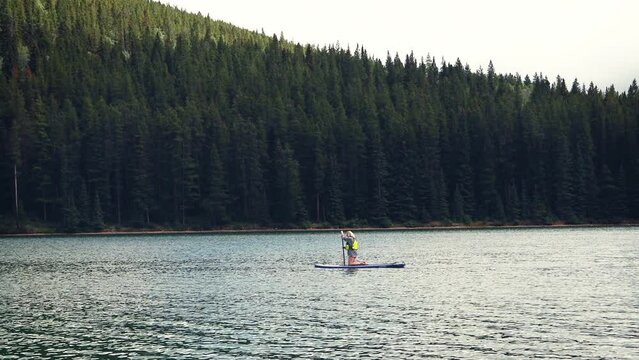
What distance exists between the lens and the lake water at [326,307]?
38000 millimetres

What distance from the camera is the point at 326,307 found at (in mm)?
50469

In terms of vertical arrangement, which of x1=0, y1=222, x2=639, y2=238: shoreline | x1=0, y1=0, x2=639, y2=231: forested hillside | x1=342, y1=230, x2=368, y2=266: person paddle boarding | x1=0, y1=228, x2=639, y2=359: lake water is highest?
x1=0, y1=0, x2=639, y2=231: forested hillside

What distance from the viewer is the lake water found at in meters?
38.0

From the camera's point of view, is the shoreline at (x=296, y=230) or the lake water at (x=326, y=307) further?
the shoreline at (x=296, y=230)

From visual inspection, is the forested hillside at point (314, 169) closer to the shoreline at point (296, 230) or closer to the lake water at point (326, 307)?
the shoreline at point (296, 230)

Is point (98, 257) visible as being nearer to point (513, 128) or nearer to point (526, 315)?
point (526, 315)

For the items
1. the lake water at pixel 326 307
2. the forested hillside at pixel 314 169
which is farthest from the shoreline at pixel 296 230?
the lake water at pixel 326 307

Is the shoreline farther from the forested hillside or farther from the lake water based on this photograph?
the lake water

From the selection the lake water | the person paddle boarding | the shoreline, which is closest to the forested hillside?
the shoreline

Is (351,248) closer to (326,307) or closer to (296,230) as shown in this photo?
(326,307)

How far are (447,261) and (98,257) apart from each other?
45344 mm

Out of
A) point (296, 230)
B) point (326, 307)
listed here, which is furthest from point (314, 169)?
point (326, 307)

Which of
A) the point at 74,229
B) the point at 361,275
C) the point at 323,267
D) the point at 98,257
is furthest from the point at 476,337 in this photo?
the point at 74,229

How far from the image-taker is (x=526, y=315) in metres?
45.6
